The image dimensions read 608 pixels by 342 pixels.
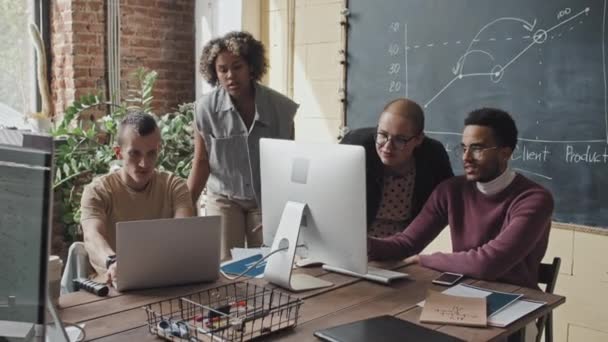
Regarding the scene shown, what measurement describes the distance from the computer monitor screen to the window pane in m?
2.57

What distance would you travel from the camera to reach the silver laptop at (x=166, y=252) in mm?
1673

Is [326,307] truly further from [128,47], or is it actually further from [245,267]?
[128,47]

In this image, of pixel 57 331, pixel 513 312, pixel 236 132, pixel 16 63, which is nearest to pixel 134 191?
pixel 236 132

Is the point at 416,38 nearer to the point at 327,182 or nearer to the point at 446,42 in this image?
the point at 446,42

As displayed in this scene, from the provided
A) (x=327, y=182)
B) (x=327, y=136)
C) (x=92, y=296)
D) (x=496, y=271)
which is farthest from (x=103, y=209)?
(x=327, y=136)

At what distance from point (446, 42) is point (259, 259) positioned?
1584 millimetres

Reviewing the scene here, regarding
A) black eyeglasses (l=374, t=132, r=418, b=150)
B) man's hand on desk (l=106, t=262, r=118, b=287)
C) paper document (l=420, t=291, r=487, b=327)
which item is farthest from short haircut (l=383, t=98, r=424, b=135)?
man's hand on desk (l=106, t=262, r=118, b=287)

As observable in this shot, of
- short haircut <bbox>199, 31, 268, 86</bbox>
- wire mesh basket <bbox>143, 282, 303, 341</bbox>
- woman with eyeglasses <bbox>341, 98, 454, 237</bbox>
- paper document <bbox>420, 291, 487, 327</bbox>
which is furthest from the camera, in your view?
short haircut <bbox>199, 31, 268, 86</bbox>

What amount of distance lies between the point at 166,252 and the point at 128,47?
8.97 ft

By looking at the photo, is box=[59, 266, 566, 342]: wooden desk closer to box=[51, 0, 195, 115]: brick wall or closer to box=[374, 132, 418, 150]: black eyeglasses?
box=[374, 132, 418, 150]: black eyeglasses

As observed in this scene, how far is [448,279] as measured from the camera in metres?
1.89

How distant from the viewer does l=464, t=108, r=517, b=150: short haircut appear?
6.77 ft

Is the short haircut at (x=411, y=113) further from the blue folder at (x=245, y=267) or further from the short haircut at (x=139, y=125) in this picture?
the short haircut at (x=139, y=125)

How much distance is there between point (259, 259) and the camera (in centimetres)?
210
